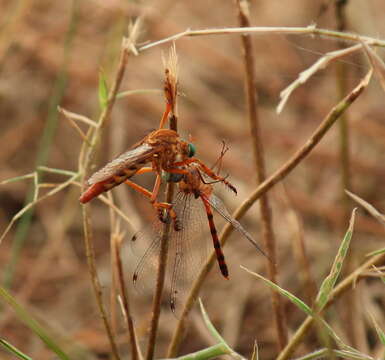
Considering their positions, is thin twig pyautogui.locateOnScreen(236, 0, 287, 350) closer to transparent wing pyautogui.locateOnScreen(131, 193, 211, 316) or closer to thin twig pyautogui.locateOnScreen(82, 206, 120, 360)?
transparent wing pyautogui.locateOnScreen(131, 193, 211, 316)

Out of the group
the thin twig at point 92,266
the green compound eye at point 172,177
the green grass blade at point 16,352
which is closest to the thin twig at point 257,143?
the green compound eye at point 172,177

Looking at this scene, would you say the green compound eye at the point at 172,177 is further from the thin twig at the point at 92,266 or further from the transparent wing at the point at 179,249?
the thin twig at the point at 92,266

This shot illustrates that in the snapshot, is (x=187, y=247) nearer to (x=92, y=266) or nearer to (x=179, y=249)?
(x=179, y=249)

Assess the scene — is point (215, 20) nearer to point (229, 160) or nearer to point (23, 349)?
point (229, 160)

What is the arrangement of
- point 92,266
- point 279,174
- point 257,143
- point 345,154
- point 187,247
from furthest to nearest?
point 345,154
point 257,143
point 187,247
point 92,266
point 279,174

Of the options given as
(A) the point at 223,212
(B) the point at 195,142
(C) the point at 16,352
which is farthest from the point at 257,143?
(B) the point at 195,142

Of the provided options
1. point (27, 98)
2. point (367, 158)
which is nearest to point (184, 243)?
point (367, 158)
